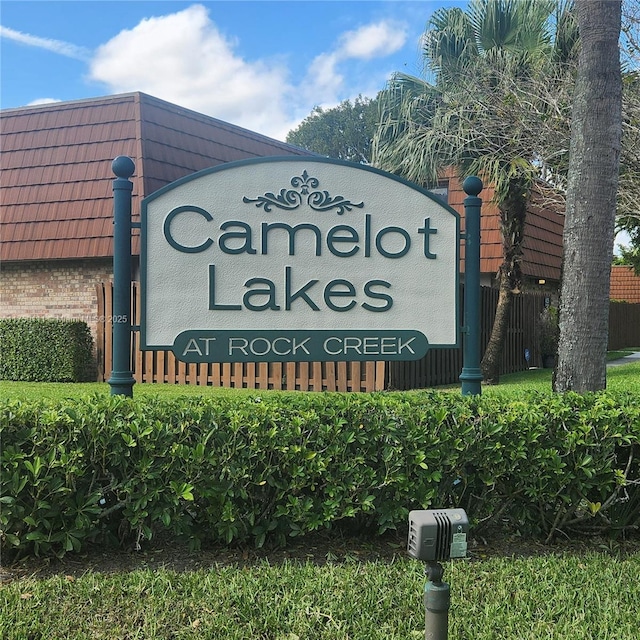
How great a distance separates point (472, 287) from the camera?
16.6 ft

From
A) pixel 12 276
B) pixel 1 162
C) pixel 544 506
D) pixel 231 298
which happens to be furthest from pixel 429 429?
pixel 1 162

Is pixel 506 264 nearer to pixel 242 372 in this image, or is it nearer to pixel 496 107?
pixel 496 107

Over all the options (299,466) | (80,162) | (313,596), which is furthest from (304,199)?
(80,162)

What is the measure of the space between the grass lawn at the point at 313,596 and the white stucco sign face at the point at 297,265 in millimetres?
1461

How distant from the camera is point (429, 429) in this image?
4.05 meters

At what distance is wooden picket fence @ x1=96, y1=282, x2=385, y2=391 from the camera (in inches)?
465

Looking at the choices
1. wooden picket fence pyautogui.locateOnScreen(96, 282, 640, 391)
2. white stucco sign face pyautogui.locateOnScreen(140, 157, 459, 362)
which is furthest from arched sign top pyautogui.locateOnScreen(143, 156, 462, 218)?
wooden picket fence pyautogui.locateOnScreen(96, 282, 640, 391)

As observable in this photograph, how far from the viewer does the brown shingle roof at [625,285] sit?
36.7 metres

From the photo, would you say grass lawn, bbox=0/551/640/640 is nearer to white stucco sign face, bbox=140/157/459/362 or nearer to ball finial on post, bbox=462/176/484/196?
white stucco sign face, bbox=140/157/459/362

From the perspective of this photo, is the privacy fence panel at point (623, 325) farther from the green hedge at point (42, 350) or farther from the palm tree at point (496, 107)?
the green hedge at point (42, 350)

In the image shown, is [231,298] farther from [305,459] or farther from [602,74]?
[602,74]

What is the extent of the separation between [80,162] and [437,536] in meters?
14.2

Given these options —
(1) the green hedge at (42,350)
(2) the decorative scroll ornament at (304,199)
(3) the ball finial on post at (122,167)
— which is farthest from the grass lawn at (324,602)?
(1) the green hedge at (42,350)

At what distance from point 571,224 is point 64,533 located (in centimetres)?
398
